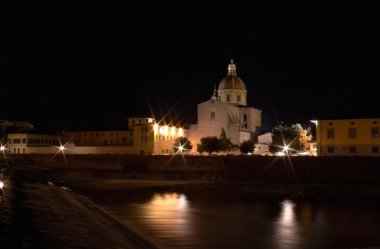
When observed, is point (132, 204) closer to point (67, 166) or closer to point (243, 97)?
point (67, 166)

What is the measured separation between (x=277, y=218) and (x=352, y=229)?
173 inches

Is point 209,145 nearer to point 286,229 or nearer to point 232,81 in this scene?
point 232,81

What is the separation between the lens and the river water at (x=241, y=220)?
64.7 feet

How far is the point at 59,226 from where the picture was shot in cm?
2036

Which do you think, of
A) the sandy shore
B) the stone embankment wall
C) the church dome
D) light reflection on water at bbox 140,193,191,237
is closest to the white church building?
the church dome

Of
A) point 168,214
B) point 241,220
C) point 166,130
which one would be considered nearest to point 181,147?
point 166,130

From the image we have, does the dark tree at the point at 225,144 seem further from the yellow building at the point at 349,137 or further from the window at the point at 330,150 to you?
the window at the point at 330,150

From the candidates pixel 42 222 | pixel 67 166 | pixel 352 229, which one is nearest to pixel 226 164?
pixel 67 166

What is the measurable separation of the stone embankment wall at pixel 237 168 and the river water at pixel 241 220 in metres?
10.8

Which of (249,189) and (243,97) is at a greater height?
(243,97)

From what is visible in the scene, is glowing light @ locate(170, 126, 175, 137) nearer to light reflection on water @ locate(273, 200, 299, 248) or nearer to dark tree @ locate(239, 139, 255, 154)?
dark tree @ locate(239, 139, 255, 154)

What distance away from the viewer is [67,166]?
220ft

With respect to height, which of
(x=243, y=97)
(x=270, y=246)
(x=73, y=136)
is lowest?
(x=270, y=246)

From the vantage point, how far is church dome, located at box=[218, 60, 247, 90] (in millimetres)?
85938
